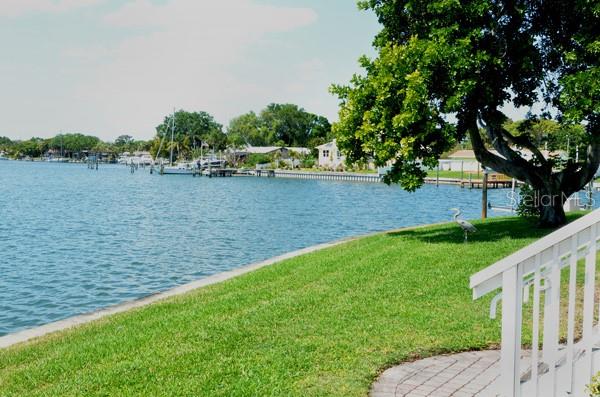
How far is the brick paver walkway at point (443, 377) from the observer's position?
6.16 metres

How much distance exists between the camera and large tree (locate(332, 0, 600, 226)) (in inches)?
642

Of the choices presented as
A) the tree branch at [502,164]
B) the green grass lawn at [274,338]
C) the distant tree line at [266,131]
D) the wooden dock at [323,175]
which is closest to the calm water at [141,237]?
the green grass lawn at [274,338]

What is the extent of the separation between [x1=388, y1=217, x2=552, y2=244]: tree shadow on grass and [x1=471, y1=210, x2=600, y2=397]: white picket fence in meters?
12.5

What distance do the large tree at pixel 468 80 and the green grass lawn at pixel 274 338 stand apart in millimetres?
4601

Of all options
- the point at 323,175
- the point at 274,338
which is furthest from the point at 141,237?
the point at 323,175

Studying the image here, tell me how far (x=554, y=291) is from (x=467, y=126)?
14.8m

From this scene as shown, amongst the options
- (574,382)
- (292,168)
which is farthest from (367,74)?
A: (292,168)

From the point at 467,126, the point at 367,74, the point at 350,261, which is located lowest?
the point at 350,261

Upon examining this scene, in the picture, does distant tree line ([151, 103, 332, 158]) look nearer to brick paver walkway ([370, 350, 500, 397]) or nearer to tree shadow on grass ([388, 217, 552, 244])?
tree shadow on grass ([388, 217, 552, 244])

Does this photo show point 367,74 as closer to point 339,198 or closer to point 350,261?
point 350,261

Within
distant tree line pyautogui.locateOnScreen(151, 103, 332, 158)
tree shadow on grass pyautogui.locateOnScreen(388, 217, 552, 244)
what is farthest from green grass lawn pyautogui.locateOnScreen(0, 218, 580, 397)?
distant tree line pyautogui.locateOnScreen(151, 103, 332, 158)

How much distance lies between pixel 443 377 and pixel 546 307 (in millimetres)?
2575

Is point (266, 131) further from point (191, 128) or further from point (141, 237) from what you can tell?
point (141, 237)

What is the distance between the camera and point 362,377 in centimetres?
666
